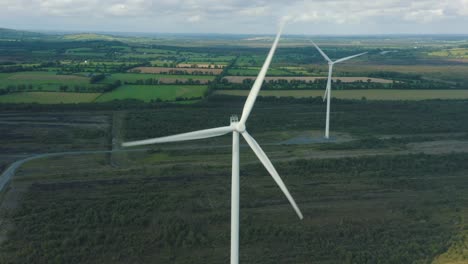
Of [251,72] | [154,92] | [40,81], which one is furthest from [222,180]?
[251,72]

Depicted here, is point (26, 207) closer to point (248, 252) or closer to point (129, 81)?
point (248, 252)

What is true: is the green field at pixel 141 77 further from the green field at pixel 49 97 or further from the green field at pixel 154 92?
the green field at pixel 49 97

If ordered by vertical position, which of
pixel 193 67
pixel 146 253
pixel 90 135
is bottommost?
pixel 146 253

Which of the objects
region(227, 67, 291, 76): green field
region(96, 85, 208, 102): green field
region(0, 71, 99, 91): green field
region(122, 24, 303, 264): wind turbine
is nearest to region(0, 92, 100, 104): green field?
region(96, 85, 208, 102): green field

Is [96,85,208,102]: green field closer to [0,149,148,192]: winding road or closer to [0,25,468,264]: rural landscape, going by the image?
[0,25,468,264]: rural landscape

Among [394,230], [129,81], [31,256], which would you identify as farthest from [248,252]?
[129,81]

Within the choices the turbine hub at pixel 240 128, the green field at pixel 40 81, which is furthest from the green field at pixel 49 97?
the turbine hub at pixel 240 128
